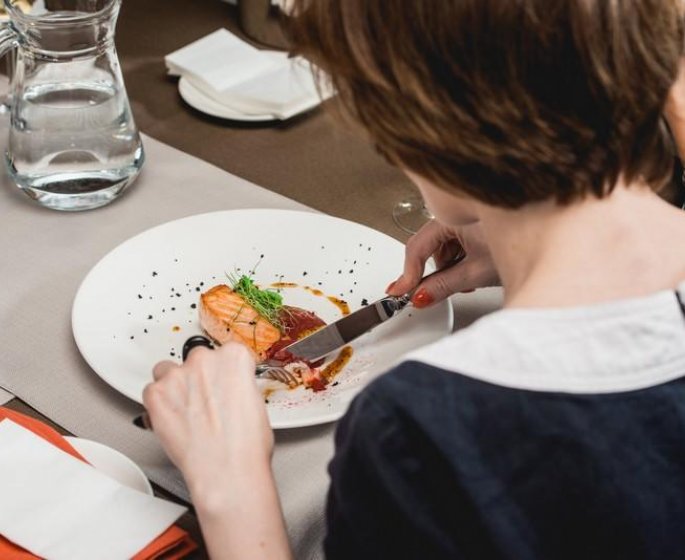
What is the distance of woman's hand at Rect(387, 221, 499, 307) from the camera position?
1.13 meters

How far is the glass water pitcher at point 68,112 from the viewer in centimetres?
123

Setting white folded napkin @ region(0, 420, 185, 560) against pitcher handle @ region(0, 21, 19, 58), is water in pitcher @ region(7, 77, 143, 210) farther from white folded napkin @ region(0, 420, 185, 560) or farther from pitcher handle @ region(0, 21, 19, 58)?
white folded napkin @ region(0, 420, 185, 560)

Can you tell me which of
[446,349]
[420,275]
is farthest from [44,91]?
[446,349]

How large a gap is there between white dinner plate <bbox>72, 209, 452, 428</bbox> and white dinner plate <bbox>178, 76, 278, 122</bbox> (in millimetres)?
381

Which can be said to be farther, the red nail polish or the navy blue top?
the red nail polish

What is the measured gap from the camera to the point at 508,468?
2.17 feet

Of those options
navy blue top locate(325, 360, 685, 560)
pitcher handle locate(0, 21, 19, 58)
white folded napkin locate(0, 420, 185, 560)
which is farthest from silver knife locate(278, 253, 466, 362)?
pitcher handle locate(0, 21, 19, 58)

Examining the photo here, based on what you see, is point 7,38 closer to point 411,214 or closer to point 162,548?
point 411,214

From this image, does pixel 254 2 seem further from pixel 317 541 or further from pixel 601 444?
pixel 601 444

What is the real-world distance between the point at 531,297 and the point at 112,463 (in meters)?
0.42

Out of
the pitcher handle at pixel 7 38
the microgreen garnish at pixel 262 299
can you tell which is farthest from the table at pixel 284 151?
the pitcher handle at pixel 7 38

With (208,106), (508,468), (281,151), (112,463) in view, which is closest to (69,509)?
(112,463)

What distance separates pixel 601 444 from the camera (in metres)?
0.66

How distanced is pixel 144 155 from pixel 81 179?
15 cm
